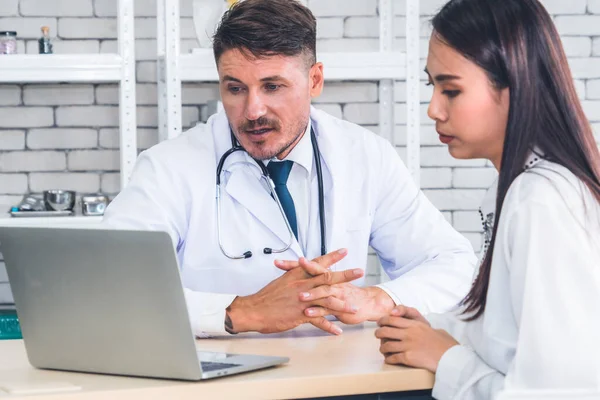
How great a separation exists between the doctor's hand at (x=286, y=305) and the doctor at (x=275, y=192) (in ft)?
0.55

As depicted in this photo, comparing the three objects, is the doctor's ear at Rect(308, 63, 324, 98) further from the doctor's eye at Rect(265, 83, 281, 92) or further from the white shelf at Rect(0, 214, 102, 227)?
the white shelf at Rect(0, 214, 102, 227)

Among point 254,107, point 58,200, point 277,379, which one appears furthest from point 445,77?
point 58,200

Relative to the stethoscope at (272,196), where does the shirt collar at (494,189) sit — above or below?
above

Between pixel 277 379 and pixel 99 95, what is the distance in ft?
7.04

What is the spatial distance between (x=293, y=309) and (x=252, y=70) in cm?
59

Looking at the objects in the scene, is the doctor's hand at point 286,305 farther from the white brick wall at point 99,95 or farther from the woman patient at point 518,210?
the white brick wall at point 99,95

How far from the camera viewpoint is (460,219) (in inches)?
140

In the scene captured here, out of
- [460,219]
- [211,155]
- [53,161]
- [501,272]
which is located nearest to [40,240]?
[501,272]

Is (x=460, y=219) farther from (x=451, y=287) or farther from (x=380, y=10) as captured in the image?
(x=451, y=287)

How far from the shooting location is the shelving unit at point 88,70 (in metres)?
2.92

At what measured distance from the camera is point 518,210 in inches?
52.6

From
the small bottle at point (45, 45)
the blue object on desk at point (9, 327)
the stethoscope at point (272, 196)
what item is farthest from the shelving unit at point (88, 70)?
the stethoscope at point (272, 196)

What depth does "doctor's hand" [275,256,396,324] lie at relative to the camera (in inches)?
72.8

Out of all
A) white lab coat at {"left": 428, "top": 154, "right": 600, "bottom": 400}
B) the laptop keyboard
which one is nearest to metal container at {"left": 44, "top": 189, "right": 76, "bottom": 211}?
the laptop keyboard
